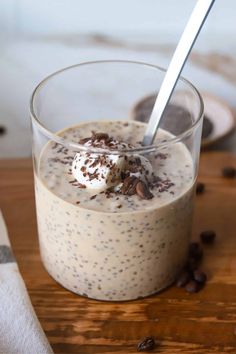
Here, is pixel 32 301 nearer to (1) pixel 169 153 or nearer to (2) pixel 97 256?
(2) pixel 97 256

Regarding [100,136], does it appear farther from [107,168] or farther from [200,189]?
[200,189]

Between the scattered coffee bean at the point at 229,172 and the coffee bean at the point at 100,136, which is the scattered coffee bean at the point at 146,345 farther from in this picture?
the scattered coffee bean at the point at 229,172

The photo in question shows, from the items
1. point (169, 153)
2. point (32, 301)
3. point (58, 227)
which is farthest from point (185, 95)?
point (32, 301)

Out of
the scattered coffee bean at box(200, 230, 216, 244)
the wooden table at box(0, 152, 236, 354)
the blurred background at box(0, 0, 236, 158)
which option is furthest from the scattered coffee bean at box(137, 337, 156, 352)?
the blurred background at box(0, 0, 236, 158)

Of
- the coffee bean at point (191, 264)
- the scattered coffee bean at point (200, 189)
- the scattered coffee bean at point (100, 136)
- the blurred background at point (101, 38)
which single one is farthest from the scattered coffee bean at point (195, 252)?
the blurred background at point (101, 38)

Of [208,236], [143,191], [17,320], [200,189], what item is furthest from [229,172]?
[17,320]

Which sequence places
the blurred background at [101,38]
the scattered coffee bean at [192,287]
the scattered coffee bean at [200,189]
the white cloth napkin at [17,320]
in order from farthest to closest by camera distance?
the blurred background at [101,38] → the scattered coffee bean at [200,189] → the scattered coffee bean at [192,287] → the white cloth napkin at [17,320]
